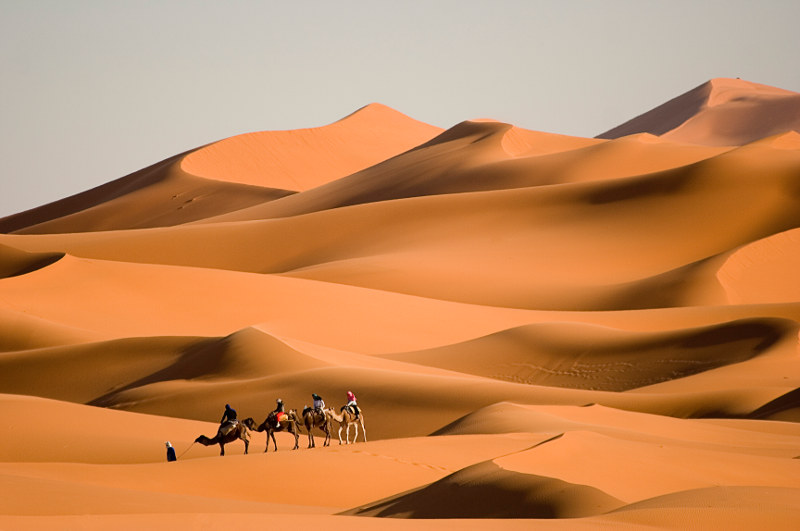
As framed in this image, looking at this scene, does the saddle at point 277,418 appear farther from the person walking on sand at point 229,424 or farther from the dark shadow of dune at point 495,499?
the dark shadow of dune at point 495,499

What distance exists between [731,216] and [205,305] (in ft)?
78.6

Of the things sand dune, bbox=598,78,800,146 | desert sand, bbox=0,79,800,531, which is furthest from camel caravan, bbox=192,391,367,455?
sand dune, bbox=598,78,800,146

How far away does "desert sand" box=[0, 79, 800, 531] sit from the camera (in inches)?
437

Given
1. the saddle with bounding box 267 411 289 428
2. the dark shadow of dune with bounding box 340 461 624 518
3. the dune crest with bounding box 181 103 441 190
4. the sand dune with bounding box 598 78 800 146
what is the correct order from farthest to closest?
the sand dune with bounding box 598 78 800 146 → the dune crest with bounding box 181 103 441 190 → the saddle with bounding box 267 411 289 428 → the dark shadow of dune with bounding box 340 461 624 518

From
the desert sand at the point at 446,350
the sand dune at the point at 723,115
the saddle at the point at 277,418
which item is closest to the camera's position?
the desert sand at the point at 446,350

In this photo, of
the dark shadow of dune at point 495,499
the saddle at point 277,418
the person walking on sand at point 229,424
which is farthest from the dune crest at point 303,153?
the dark shadow of dune at point 495,499

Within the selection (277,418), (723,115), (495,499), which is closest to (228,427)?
(277,418)

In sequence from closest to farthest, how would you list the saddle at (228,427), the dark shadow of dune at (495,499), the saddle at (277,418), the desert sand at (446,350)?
the dark shadow of dune at (495,499) → the desert sand at (446,350) → the saddle at (228,427) → the saddle at (277,418)

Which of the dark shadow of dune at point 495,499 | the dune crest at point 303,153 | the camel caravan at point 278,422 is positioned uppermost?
the dune crest at point 303,153

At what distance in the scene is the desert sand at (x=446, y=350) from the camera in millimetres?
11109

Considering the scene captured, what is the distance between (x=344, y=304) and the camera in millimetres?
34656

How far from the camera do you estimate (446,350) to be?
28.7m

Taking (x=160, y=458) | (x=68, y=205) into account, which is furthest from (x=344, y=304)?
(x=68, y=205)

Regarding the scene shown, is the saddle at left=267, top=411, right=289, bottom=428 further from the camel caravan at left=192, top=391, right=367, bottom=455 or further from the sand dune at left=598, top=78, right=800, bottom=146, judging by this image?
the sand dune at left=598, top=78, right=800, bottom=146
